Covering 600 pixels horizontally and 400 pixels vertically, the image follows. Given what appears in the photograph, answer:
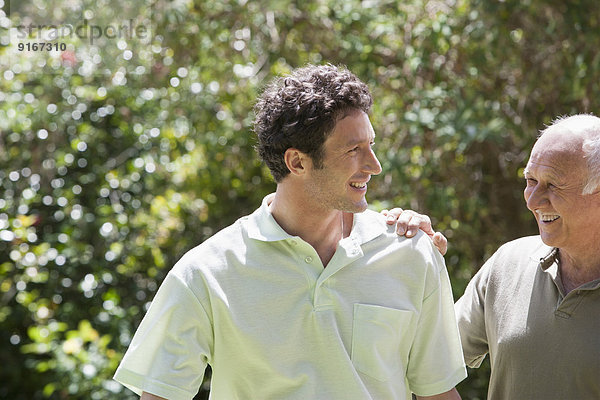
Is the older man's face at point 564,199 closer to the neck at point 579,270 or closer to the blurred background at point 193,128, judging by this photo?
the neck at point 579,270

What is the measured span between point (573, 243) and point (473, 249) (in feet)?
6.81

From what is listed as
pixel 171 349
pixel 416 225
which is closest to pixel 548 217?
pixel 416 225

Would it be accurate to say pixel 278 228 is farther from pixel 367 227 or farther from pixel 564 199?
pixel 564 199

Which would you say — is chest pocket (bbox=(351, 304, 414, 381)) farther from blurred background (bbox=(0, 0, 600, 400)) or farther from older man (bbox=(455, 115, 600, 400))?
blurred background (bbox=(0, 0, 600, 400))

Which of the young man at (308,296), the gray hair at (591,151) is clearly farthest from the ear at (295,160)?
the gray hair at (591,151)

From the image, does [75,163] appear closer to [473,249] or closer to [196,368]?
[473,249]

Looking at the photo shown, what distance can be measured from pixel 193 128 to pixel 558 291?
2.93 meters

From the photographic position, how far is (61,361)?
457 centimetres

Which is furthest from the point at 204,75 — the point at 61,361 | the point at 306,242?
the point at 306,242

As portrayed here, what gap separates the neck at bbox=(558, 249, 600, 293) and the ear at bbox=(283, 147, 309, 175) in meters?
0.74

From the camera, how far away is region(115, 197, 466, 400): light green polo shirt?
2131 mm

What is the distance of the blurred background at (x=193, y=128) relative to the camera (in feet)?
13.3

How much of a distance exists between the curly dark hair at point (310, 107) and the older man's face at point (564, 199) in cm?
49

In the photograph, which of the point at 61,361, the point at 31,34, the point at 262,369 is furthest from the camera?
the point at 31,34
